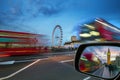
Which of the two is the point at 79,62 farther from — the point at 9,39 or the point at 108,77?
the point at 9,39

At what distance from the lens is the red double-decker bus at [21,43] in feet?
27.5

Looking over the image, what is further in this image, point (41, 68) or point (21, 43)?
point (21, 43)

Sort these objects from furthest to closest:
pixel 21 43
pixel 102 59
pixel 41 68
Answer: pixel 21 43, pixel 41 68, pixel 102 59

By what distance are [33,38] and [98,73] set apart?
8.28 meters

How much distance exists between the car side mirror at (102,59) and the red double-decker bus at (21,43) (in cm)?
695

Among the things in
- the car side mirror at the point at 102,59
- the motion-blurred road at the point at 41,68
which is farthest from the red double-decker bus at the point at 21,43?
the car side mirror at the point at 102,59

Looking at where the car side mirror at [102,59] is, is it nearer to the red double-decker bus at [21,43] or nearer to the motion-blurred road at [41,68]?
the motion-blurred road at [41,68]

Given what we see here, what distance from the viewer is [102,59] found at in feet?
4.10

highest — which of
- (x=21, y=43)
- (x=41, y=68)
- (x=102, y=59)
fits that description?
(x=21, y=43)

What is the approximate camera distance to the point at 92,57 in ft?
4.76

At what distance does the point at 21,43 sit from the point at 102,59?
304 inches

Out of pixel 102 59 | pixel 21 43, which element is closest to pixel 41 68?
pixel 21 43

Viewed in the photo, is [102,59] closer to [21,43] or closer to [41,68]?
[41,68]

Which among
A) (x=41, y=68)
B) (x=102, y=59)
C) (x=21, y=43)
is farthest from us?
(x=21, y=43)
